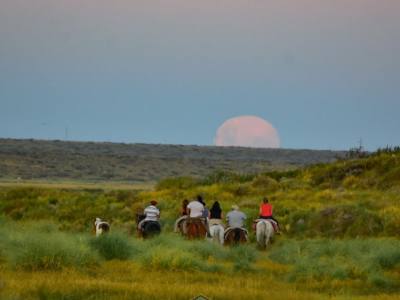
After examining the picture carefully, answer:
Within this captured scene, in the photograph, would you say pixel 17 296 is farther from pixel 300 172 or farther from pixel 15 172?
pixel 15 172

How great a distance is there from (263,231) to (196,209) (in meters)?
2.44

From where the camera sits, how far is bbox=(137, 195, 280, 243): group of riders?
101ft

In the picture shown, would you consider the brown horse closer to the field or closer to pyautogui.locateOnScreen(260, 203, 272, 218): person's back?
pyautogui.locateOnScreen(260, 203, 272, 218): person's back

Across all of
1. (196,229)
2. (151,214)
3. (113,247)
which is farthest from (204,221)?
(113,247)

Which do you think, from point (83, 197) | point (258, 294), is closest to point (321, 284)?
point (258, 294)

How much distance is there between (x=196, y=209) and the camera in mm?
31516

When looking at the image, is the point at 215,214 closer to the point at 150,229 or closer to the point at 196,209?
the point at 196,209

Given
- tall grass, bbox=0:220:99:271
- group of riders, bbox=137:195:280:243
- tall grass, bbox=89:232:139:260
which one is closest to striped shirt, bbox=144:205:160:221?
group of riders, bbox=137:195:280:243

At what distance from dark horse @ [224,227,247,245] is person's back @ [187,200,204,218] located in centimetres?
121

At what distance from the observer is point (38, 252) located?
68.5 ft

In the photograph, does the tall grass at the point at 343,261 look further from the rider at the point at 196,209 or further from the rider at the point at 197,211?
the rider at the point at 196,209

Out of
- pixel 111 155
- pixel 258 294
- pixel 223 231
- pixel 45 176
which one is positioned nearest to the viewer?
pixel 258 294

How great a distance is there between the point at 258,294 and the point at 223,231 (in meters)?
13.6

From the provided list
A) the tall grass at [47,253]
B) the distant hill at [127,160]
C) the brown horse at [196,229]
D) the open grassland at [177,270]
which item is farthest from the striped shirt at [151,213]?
the distant hill at [127,160]
